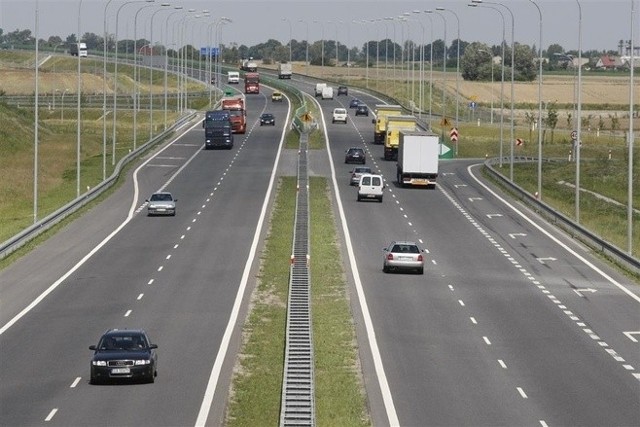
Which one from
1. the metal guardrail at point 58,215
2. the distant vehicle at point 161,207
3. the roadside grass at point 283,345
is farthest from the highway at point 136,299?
the metal guardrail at point 58,215

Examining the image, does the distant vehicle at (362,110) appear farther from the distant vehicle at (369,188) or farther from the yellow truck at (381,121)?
the distant vehicle at (369,188)

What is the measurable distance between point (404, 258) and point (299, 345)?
55.5 ft

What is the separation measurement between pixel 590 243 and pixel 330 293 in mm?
18454

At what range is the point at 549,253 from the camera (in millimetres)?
65250

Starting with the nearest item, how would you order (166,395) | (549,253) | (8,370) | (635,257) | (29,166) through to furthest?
(166,395) → (8,370) → (635,257) → (549,253) → (29,166)

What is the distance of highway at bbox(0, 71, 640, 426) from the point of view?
34.9 m

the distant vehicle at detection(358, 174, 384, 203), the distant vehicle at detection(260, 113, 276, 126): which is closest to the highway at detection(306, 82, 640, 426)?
the distant vehicle at detection(358, 174, 384, 203)

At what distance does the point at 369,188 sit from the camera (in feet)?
275

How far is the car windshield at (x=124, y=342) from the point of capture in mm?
36812

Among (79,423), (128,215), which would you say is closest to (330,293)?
(79,423)

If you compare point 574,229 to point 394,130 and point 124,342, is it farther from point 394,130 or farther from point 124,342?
point 394,130

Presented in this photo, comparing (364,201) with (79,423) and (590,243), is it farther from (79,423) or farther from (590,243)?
(79,423)

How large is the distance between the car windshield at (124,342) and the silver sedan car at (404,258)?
71.2 feet

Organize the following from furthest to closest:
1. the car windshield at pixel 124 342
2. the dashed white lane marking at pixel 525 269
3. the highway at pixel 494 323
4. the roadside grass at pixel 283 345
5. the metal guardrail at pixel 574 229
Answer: the metal guardrail at pixel 574 229
the dashed white lane marking at pixel 525 269
the car windshield at pixel 124 342
the highway at pixel 494 323
the roadside grass at pixel 283 345
